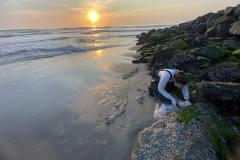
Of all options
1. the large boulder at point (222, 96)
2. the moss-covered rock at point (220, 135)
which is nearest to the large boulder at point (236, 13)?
the large boulder at point (222, 96)

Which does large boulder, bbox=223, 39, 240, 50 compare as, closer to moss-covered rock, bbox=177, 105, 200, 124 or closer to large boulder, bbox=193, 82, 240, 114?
large boulder, bbox=193, 82, 240, 114

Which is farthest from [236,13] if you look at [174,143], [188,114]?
[174,143]

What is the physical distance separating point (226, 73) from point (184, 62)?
85.2 inches

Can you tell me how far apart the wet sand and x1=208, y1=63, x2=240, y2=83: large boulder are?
223 centimetres

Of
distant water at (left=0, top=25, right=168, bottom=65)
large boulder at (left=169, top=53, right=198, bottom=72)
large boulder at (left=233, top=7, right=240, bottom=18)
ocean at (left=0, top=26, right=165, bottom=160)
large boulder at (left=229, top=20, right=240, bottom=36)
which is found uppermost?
large boulder at (left=233, top=7, right=240, bottom=18)

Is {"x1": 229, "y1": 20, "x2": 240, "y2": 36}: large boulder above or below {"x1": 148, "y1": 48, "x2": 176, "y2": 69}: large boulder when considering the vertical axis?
above

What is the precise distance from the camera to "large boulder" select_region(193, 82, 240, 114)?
717 centimetres

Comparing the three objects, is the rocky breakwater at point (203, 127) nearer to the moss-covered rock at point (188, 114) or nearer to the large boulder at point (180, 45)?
the moss-covered rock at point (188, 114)

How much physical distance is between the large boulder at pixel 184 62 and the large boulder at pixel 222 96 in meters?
3.90

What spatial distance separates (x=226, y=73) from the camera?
31.9 ft

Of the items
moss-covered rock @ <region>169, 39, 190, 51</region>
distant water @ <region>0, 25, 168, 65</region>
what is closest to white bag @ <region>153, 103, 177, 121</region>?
moss-covered rock @ <region>169, 39, 190, 51</region>

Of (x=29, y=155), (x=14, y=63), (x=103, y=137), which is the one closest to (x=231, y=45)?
(x=103, y=137)

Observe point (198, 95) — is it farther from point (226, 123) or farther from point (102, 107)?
point (102, 107)

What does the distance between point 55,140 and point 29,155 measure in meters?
0.82
